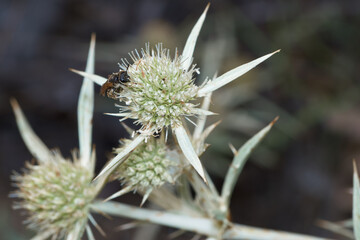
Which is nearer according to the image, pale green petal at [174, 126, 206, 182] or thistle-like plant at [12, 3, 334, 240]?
pale green petal at [174, 126, 206, 182]

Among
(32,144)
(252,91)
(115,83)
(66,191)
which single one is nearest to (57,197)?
(66,191)

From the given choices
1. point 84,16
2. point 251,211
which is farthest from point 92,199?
point 84,16

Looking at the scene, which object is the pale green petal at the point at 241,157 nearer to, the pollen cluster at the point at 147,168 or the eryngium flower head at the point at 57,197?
the pollen cluster at the point at 147,168

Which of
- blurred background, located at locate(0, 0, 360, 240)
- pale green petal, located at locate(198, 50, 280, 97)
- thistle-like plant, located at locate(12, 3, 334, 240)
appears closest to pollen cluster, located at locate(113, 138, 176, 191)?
thistle-like plant, located at locate(12, 3, 334, 240)

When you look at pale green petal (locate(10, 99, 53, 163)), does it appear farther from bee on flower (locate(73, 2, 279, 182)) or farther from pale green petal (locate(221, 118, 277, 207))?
pale green petal (locate(221, 118, 277, 207))

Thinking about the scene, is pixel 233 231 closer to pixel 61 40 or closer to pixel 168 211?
pixel 168 211

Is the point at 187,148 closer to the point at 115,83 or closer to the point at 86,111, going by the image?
the point at 115,83

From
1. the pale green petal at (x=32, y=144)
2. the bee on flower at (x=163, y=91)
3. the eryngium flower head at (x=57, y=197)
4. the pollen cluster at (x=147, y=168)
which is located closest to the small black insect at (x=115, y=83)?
the bee on flower at (x=163, y=91)
